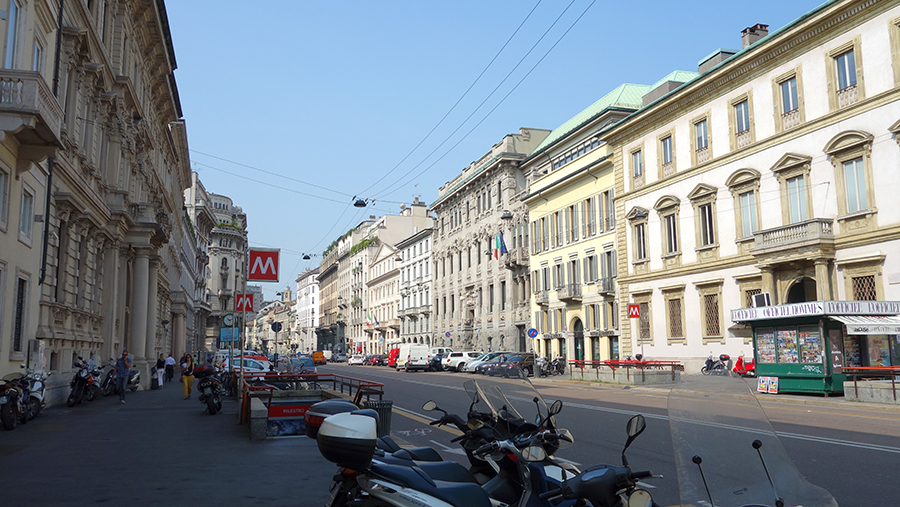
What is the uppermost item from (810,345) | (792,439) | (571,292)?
(571,292)

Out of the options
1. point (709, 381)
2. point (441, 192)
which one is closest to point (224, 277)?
point (441, 192)

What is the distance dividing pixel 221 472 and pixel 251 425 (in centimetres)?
295

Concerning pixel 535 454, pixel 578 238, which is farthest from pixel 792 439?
pixel 578 238

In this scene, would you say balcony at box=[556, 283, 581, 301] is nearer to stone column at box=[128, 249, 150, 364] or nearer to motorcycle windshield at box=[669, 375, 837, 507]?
stone column at box=[128, 249, 150, 364]

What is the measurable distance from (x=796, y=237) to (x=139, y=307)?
2704 centimetres

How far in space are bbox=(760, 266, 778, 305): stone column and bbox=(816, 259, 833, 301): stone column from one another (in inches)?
84.4

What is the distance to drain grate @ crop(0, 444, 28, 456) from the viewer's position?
10.3 meters

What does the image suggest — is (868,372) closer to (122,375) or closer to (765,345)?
(765,345)

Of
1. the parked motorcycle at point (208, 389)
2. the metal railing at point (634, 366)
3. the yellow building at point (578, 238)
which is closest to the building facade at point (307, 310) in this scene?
the yellow building at point (578, 238)

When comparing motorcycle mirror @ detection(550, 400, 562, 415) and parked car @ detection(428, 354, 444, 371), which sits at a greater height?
motorcycle mirror @ detection(550, 400, 562, 415)

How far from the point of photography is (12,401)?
1340cm

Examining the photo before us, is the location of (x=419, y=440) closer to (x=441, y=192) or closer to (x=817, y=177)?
(x=817, y=177)

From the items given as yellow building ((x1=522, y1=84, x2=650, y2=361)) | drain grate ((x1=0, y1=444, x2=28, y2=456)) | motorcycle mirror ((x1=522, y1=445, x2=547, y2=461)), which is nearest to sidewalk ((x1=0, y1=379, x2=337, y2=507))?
drain grate ((x1=0, y1=444, x2=28, y2=456))

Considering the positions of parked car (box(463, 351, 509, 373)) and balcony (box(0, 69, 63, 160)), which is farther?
parked car (box(463, 351, 509, 373))
